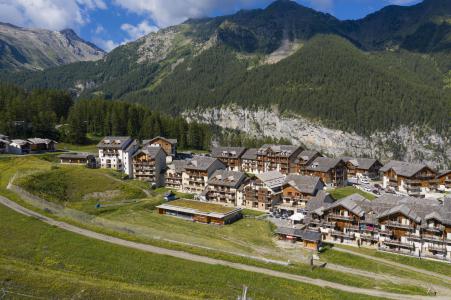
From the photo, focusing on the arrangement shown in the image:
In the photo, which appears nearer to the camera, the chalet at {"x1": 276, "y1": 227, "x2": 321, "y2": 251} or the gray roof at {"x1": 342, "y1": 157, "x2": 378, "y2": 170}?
the chalet at {"x1": 276, "y1": 227, "x2": 321, "y2": 251}

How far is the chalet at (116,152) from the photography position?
434 feet

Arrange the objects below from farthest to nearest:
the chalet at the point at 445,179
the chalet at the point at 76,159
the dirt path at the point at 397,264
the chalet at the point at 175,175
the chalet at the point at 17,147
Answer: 1. the chalet at the point at 17,147
2. the chalet at the point at 76,159
3. the chalet at the point at 175,175
4. the chalet at the point at 445,179
5. the dirt path at the point at 397,264

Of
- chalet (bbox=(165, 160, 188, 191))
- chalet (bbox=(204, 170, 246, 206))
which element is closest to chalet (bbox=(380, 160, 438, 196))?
chalet (bbox=(204, 170, 246, 206))

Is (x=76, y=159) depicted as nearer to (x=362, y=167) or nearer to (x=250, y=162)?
(x=250, y=162)

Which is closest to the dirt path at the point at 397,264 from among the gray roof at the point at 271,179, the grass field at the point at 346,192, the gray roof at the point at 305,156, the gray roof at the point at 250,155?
the gray roof at the point at 271,179

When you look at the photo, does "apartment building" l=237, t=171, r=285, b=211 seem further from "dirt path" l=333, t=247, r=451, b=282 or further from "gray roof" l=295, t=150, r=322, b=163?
"gray roof" l=295, t=150, r=322, b=163

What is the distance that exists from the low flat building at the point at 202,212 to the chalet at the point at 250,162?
46.5 metres

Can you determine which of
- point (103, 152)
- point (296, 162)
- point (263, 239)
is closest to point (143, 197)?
point (103, 152)

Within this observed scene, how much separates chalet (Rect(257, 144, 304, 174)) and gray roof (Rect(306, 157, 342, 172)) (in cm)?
1247

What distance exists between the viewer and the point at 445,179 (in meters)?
123

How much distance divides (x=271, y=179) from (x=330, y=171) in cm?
2460

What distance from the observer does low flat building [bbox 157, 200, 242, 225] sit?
94.2 m

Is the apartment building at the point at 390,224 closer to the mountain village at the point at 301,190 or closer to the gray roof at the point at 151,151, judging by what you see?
the mountain village at the point at 301,190

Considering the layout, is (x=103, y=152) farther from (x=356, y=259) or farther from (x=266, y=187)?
(x=356, y=259)
